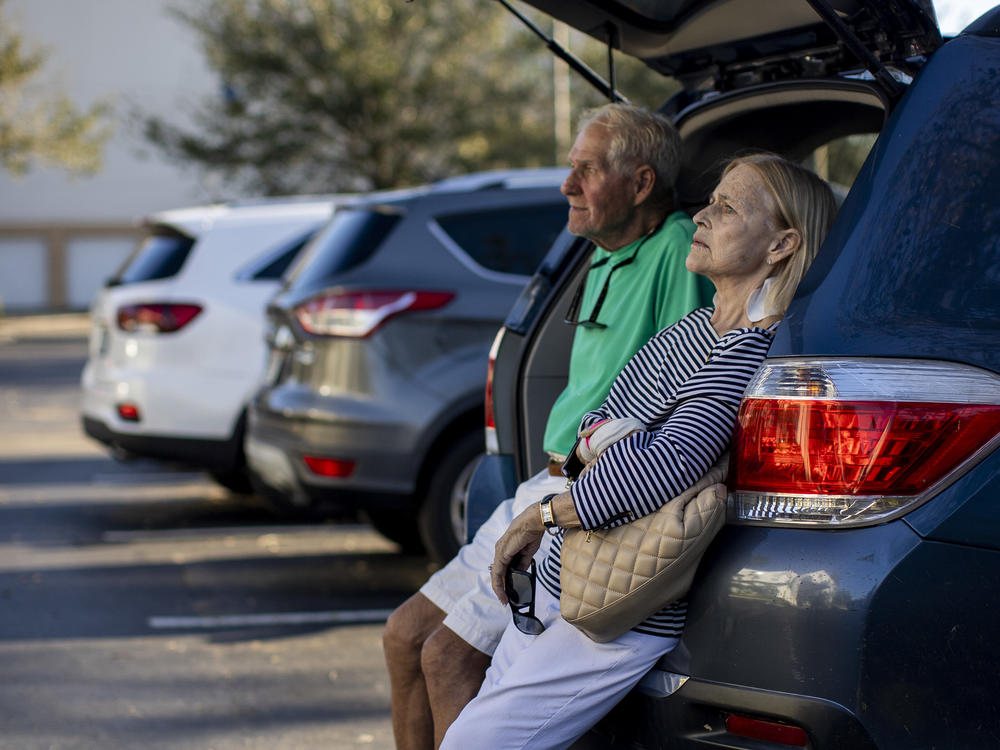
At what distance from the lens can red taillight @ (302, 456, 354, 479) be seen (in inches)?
225

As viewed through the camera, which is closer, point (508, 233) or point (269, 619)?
point (269, 619)

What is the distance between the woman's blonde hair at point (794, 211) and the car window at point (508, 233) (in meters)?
3.53

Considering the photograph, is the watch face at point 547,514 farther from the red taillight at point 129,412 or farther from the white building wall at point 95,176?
the white building wall at point 95,176

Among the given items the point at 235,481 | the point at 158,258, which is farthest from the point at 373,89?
the point at 158,258

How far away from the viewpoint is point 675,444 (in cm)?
224

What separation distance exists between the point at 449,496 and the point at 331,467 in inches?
21.7

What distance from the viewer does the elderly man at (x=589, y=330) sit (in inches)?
114

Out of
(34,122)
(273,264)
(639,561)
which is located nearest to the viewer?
(639,561)

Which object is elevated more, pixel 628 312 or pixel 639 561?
pixel 628 312

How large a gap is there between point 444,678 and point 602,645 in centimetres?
68

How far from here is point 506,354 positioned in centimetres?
348

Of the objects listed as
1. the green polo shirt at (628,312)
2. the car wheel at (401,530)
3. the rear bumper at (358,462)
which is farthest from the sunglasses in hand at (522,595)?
the car wheel at (401,530)

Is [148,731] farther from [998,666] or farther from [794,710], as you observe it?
[998,666]

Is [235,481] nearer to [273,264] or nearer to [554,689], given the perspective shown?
[273,264]
